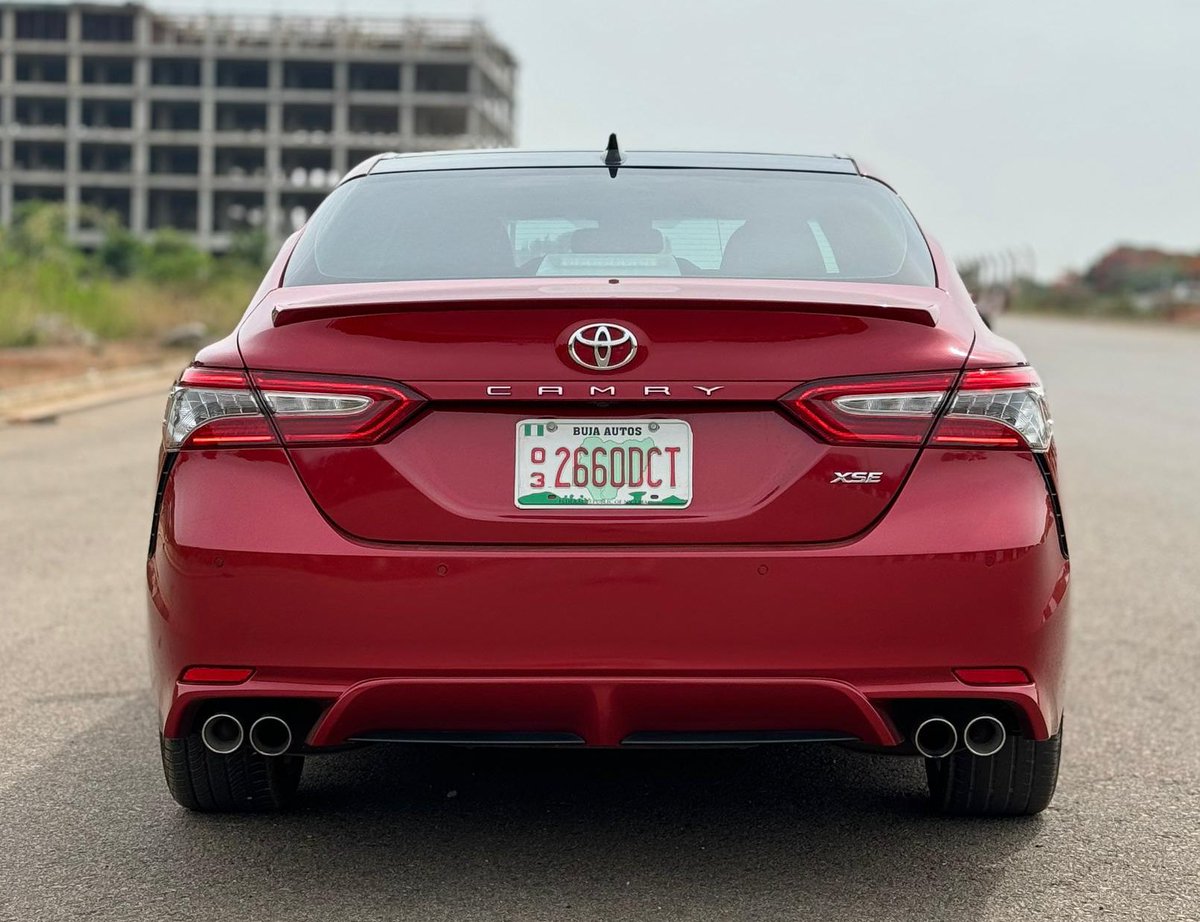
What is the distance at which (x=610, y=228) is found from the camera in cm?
417

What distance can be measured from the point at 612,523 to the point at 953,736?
34.1 inches

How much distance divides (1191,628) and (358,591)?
451 cm

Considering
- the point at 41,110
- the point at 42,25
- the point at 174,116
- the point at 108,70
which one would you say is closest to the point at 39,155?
the point at 41,110

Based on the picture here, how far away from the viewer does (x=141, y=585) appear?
7.66 meters

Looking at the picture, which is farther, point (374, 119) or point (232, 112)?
point (374, 119)

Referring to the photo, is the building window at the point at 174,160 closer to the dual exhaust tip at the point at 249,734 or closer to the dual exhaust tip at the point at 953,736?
the dual exhaust tip at the point at 249,734

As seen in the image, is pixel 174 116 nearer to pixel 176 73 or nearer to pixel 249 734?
pixel 176 73

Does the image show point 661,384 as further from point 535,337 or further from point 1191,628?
point 1191,628

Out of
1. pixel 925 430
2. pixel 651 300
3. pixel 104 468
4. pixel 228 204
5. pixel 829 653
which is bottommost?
pixel 228 204

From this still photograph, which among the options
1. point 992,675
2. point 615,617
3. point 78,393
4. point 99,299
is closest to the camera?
point 615,617

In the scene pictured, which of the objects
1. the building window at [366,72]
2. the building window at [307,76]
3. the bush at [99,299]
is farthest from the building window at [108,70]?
the bush at [99,299]

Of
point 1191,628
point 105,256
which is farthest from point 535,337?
point 105,256

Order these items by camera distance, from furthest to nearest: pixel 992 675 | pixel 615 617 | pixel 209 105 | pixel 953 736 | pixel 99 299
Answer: pixel 209 105 < pixel 99 299 < pixel 953 736 < pixel 992 675 < pixel 615 617

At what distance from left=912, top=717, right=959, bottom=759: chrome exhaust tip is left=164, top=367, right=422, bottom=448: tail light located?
125 centimetres
